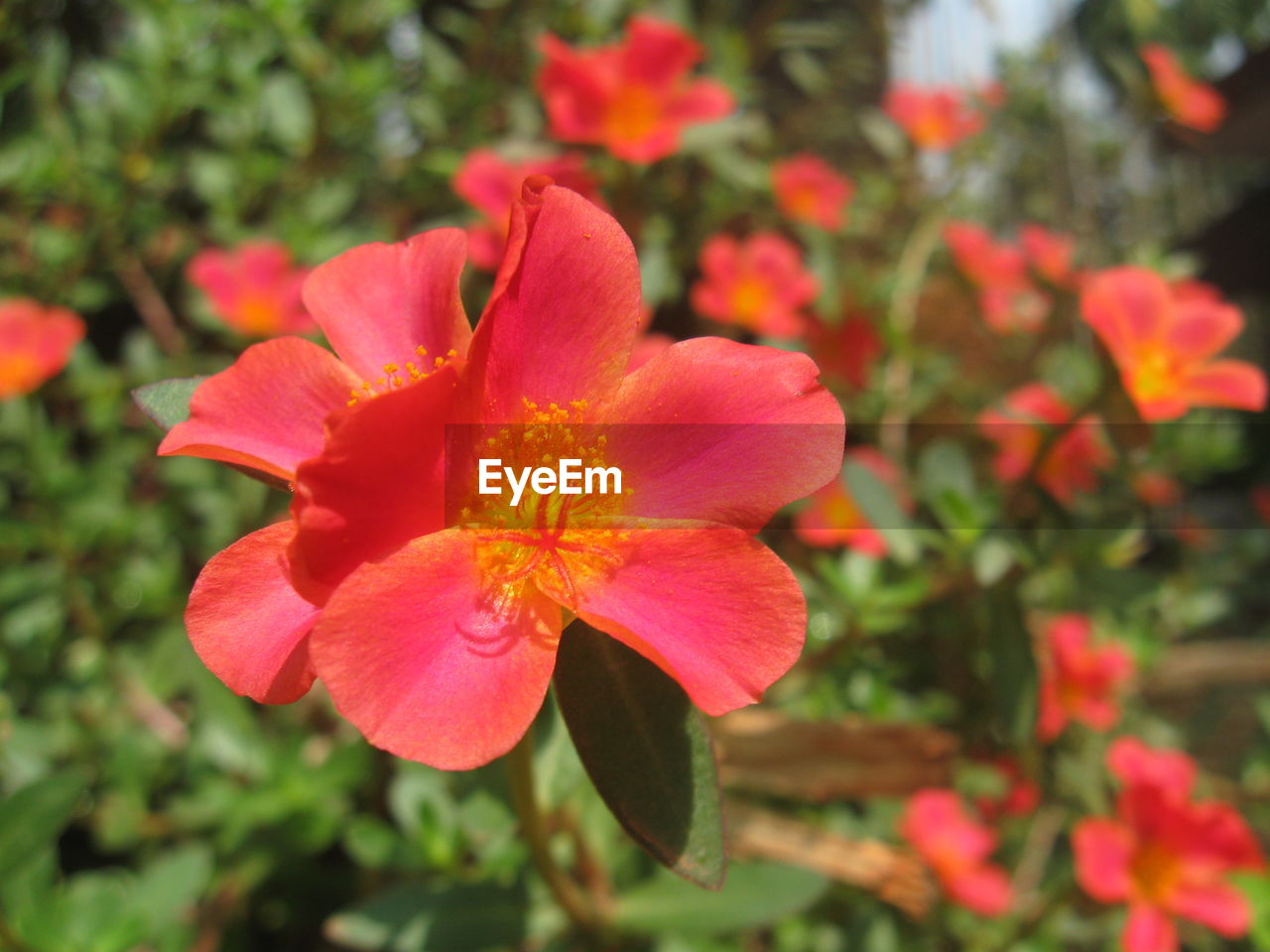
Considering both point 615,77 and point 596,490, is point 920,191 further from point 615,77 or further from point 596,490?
point 596,490

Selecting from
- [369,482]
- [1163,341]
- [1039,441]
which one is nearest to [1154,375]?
[1163,341]

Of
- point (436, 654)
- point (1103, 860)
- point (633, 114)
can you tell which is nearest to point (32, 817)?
point (436, 654)

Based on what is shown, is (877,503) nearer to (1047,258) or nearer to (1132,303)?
(1132,303)

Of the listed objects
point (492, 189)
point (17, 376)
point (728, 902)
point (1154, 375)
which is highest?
point (492, 189)

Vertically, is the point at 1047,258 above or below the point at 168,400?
below

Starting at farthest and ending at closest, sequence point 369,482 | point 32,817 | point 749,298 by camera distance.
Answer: point 749,298, point 32,817, point 369,482

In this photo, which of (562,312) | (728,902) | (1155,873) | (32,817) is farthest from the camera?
(1155,873)

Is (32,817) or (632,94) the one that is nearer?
(32,817)
